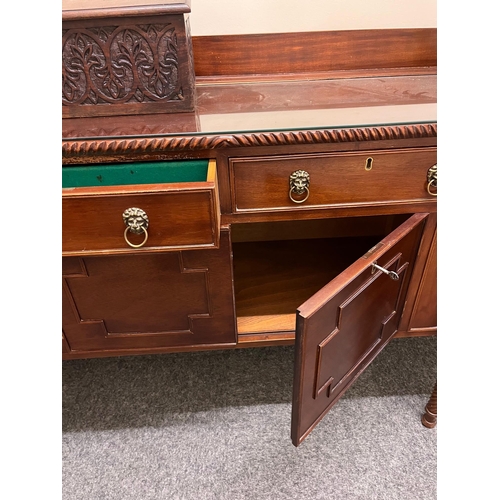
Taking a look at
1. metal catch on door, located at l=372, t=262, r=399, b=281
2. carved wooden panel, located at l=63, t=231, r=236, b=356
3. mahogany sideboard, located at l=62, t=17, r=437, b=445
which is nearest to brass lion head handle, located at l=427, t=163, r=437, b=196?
mahogany sideboard, located at l=62, t=17, r=437, b=445

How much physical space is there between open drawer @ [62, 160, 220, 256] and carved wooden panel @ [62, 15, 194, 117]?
7.1 inches

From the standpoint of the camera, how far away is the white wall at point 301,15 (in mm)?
820

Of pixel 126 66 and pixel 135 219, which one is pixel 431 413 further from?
pixel 126 66

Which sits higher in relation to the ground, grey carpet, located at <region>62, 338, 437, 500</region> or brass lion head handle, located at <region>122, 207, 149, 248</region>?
brass lion head handle, located at <region>122, 207, 149, 248</region>

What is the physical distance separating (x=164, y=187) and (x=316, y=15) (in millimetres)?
606

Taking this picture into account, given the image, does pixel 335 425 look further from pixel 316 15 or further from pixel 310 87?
pixel 316 15

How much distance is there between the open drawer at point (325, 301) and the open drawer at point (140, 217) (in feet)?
0.56

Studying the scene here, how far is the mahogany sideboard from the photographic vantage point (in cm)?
50

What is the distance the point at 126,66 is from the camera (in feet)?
1.97

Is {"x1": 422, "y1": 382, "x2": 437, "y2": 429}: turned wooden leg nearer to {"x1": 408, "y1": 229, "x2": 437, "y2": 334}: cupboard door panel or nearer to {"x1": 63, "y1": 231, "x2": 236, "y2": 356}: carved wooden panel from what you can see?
{"x1": 408, "y1": 229, "x2": 437, "y2": 334}: cupboard door panel

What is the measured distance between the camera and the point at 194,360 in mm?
974

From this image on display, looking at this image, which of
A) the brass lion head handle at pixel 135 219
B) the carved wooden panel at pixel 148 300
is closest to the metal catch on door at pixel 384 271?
the carved wooden panel at pixel 148 300

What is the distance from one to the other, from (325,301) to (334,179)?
200 millimetres

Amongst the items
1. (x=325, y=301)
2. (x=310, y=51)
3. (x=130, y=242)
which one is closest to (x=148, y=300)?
(x=130, y=242)
